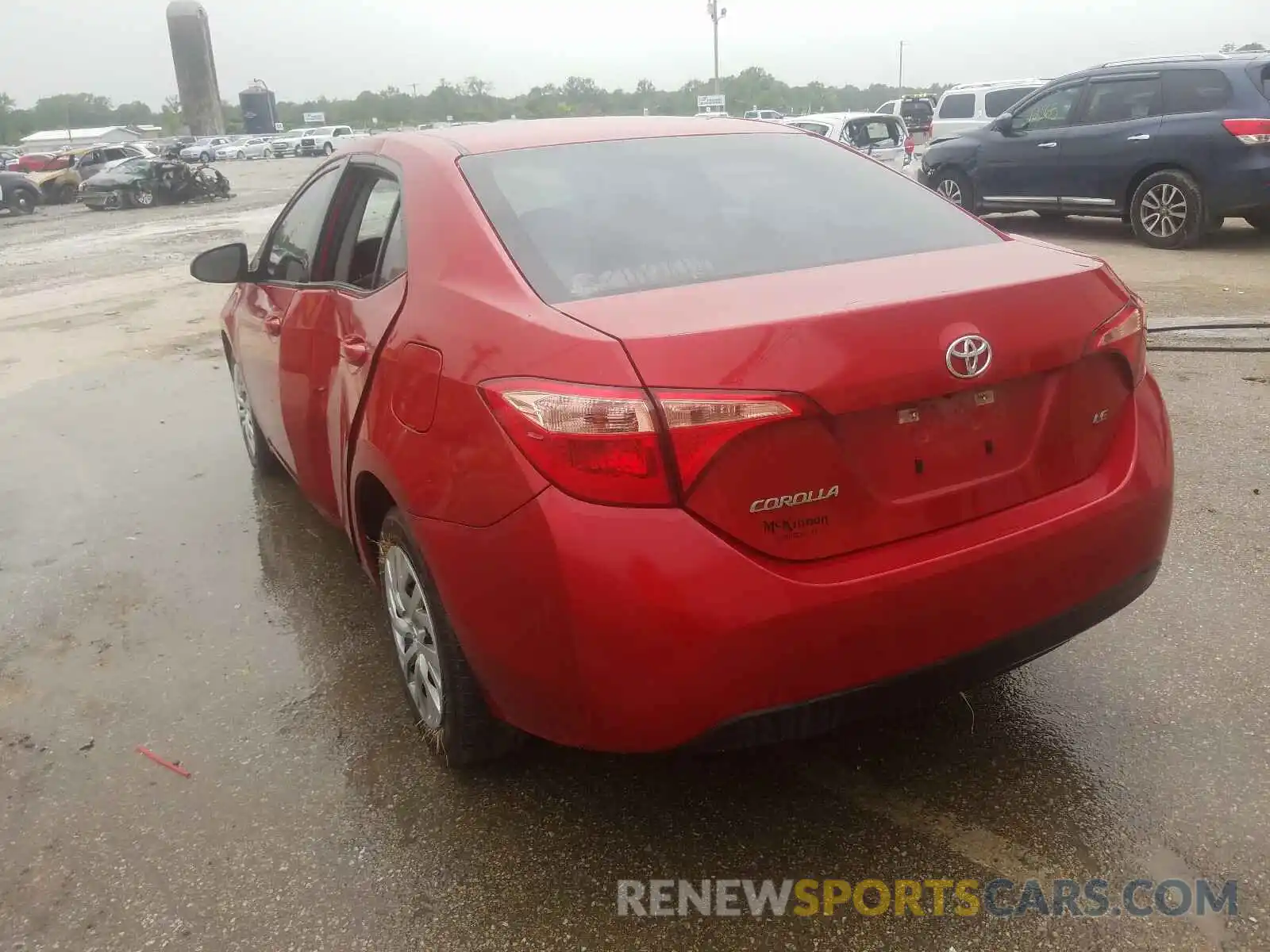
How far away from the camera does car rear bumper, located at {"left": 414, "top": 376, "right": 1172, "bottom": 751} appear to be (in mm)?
1972

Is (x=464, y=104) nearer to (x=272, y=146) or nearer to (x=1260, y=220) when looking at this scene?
(x=272, y=146)

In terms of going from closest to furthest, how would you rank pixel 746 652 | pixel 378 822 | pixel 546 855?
pixel 746 652, pixel 546 855, pixel 378 822

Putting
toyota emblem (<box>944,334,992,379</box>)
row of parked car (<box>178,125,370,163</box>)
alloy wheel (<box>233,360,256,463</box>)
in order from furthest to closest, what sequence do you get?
row of parked car (<box>178,125,370,163</box>) → alloy wheel (<box>233,360,256,463</box>) → toyota emblem (<box>944,334,992,379</box>)

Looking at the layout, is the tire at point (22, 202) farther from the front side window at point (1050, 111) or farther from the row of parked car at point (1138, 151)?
the front side window at point (1050, 111)

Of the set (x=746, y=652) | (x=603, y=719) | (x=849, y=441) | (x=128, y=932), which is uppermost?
(x=849, y=441)

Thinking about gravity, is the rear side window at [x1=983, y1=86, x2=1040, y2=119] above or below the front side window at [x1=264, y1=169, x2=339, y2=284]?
above

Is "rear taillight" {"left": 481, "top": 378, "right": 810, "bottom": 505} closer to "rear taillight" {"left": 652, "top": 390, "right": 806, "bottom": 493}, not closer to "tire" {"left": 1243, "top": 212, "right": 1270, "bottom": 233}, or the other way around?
"rear taillight" {"left": 652, "top": 390, "right": 806, "bottom": 493}

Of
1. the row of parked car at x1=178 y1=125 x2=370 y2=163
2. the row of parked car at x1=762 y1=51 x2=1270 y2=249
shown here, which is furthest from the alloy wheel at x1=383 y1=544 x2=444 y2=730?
the row of parked car at x1=178 y1=125 x2=370 y2=163

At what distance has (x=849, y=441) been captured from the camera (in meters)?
2.04

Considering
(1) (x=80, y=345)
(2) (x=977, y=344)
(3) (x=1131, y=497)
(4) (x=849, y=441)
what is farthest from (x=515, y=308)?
(1) (x=80, y=345)

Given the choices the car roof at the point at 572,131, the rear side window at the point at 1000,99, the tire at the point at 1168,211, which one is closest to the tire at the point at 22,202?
the rear side window at the point at 1000,99

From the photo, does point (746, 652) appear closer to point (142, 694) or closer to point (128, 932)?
point (128, 932)

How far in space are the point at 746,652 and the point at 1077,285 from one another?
3.59ft

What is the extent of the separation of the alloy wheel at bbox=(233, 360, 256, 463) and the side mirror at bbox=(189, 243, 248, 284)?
69cm
